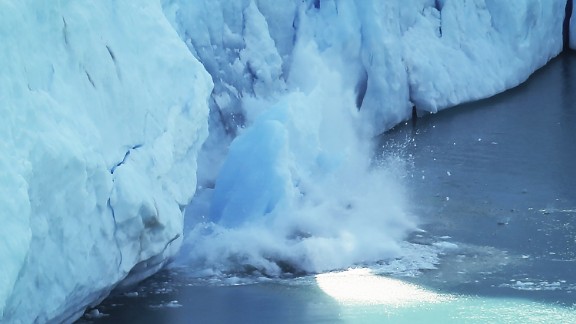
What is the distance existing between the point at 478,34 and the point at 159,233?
26.4ft

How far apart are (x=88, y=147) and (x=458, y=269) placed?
2.83m

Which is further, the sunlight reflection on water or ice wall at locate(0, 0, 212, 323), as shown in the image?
the sunlight reflection on water

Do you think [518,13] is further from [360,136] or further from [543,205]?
[543,205]

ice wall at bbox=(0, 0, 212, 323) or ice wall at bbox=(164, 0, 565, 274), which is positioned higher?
ice wall at bbox=(164, 0, 565, 274)

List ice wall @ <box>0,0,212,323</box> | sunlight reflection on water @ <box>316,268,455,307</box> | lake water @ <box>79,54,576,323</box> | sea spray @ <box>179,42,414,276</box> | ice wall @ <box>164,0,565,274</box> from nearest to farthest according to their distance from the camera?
ice wall @ <box>0,0,212,323</box>
lake water @ <box>79,54,576,323</box>
sunlight reflection on water @ <box>316,268,455,307</box>
sea spray @ <box>179,42,414,276</box>
ice wall @ <box>164,0,565,274</box>

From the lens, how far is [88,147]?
5254 mm

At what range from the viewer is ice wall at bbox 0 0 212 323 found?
4.72 m

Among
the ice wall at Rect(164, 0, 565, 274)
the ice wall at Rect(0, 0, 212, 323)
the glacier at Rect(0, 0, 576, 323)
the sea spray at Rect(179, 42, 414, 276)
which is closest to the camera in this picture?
the ice wall at Rect(0, 0, 212, 323)

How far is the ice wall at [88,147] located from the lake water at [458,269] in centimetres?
42

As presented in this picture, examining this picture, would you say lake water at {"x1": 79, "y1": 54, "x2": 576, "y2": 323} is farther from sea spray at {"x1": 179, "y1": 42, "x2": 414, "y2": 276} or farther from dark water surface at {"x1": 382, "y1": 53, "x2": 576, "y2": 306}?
sea spray at {"x1": 179, "y1": 42, "x2": 414, "y2": 276}

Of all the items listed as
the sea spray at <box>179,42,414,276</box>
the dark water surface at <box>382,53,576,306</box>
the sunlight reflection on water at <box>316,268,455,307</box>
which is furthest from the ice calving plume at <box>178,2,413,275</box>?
the dark water surface at <box>382,53,576,306</box>

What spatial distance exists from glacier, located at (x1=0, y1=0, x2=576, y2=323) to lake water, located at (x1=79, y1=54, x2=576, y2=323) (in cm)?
24

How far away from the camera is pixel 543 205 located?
8.59 meters

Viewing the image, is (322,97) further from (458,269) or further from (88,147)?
(88,147)
